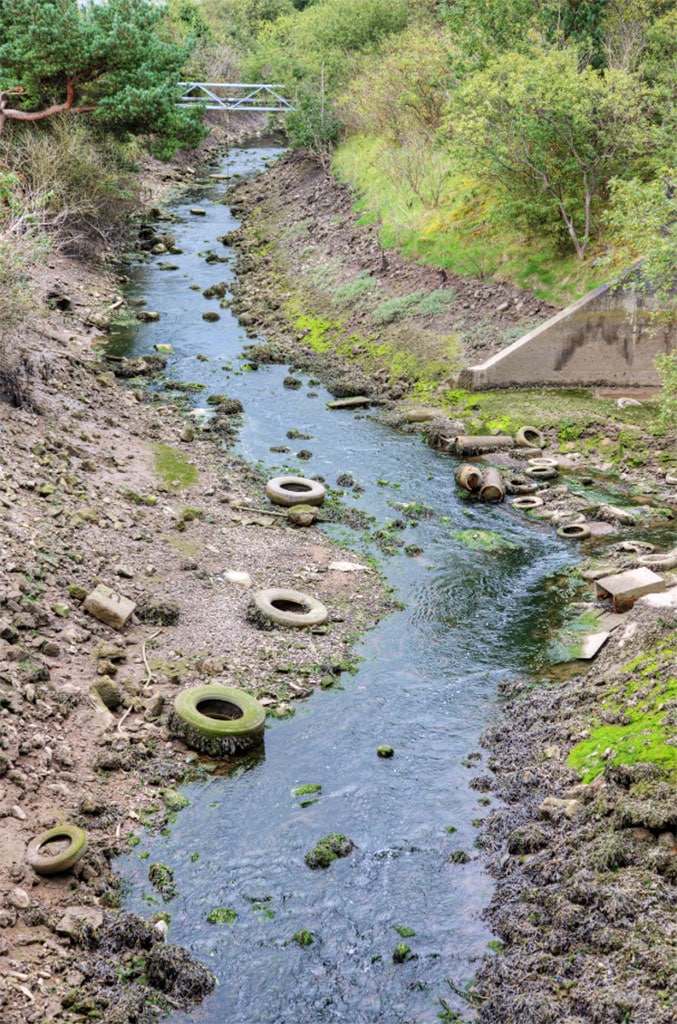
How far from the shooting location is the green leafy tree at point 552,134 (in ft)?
92.5

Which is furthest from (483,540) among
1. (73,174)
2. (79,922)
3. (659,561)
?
(73,174)

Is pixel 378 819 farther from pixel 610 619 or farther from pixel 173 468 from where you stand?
pixel 173 468

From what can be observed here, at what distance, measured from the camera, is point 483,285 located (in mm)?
32281

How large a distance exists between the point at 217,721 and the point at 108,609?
10.9ft

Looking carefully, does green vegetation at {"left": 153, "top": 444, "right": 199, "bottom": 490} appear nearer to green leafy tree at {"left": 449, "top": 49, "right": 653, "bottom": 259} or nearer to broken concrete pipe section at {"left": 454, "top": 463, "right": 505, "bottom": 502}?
broken concrete pipe section at {"left": 454, "top": 463, "right": 505, "bottom": 502}

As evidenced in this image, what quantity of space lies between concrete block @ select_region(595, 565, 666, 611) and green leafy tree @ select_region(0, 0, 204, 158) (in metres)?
30.0

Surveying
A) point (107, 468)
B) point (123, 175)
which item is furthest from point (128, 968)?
point (123, 175)

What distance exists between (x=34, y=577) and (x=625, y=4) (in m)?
29.1

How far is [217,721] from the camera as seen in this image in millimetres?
14391

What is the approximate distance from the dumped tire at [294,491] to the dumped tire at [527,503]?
14.8 ft

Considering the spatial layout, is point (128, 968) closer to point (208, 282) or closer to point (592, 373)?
point (592, 373)

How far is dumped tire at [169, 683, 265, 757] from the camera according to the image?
14.3m

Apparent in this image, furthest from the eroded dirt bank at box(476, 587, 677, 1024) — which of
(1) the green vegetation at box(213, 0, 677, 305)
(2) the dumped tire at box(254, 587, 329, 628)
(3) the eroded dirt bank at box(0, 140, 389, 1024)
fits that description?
(1) the green vegetation at box(213, 0, 677, 305)

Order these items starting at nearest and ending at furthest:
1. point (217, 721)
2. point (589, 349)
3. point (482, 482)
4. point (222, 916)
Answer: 1. point (222, 916)
2. point (217, 721)
3. point (482, 482)
4. point (589, 349)
